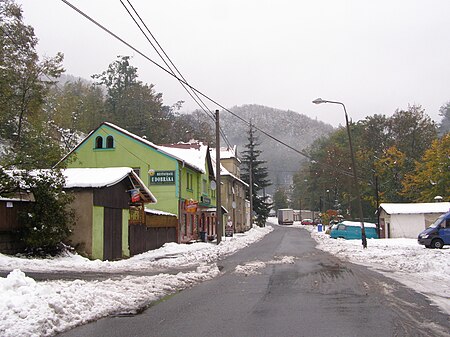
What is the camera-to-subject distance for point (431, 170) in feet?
178

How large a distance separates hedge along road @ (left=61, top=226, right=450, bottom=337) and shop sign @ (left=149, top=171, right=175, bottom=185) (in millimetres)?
21936

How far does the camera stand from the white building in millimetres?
43406

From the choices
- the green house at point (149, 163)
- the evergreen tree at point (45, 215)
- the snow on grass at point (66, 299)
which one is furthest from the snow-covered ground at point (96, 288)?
the green house at point (149, 163)

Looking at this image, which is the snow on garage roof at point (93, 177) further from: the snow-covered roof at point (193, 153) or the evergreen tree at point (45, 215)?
the snow-covered roof at point (193, 153)

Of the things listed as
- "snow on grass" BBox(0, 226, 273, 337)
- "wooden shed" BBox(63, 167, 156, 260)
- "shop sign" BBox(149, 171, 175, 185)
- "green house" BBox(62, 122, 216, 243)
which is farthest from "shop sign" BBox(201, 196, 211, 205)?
"snow on grass" BBox(0, 226, 273, 337)

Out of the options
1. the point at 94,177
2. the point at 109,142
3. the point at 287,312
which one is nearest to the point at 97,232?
the point at 94,177

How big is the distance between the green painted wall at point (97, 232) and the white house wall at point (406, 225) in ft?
102

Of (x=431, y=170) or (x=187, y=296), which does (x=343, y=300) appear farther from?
(x=431, y=170)

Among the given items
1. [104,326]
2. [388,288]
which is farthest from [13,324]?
[388,288]

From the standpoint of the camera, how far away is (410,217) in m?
44.2

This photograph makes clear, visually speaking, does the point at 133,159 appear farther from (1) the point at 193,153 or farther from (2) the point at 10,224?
(2) the point at 10,224

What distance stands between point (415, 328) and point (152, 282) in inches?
289

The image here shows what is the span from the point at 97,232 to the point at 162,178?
625 inches

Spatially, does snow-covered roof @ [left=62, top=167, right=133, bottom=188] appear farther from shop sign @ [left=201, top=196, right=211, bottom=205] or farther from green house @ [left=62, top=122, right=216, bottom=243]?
shop sign @ [left=201, top=196, right=211, bottom=205]
